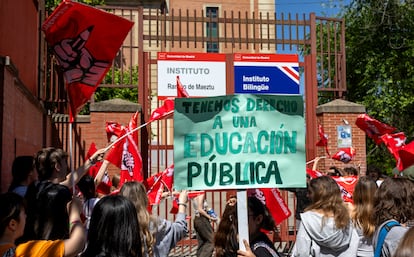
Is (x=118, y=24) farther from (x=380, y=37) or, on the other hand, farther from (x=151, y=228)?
(x=380, y=37)

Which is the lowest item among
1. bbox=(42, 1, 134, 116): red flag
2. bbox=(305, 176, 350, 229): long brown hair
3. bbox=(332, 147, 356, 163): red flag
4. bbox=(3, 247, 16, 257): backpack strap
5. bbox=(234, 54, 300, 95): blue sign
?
bbox=(3, 247, 16, 257): backpack strap

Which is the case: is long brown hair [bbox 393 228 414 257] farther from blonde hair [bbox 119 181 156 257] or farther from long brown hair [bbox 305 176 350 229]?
blonde hair [bbox 119 181 156 257]

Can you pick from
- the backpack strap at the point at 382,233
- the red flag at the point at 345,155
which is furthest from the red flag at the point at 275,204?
the red flag at the point at 345,155

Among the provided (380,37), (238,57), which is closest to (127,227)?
(238,57)

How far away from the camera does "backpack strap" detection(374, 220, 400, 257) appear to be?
3.58 meters

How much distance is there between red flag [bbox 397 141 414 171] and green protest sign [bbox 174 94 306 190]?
405 centimetres

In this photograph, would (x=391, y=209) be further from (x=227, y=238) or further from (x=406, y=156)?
(x=406, y=156)

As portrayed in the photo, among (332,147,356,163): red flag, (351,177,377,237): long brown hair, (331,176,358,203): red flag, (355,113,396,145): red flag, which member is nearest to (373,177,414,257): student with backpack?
(351,177,377,237): long brown hair

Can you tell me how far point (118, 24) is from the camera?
528 centimetres

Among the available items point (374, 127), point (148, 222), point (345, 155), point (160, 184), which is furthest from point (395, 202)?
point (345, 155)

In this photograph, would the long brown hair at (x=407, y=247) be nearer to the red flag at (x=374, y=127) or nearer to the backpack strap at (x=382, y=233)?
the backpack strap at (x=382, y=233)

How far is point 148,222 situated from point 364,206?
2.01 m

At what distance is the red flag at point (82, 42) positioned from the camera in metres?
4.91

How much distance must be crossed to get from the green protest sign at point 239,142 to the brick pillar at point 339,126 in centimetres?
714
